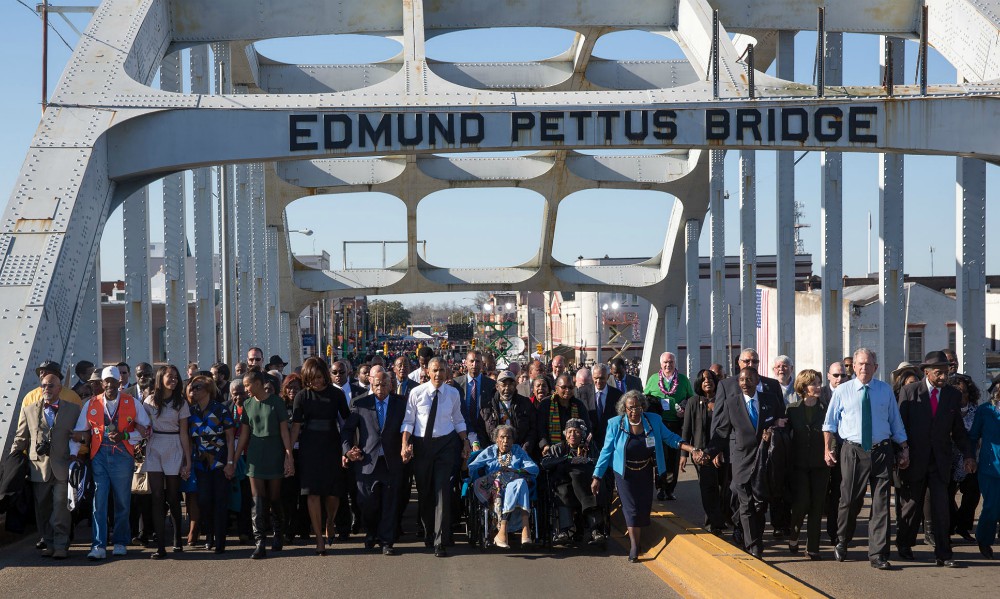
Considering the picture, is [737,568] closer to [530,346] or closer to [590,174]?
[590,174]

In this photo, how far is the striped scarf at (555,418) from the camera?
10.7 metres

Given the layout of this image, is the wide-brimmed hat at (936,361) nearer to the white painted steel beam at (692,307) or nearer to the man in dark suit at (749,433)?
the man in dark suit at (749,433)

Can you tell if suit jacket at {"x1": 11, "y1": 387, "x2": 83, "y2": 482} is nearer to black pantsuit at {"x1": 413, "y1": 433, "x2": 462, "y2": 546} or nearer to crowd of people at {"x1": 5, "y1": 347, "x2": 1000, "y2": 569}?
crowd of people at {"x1": 5, "y1": 347, "x2": 1000, "y2": 569}

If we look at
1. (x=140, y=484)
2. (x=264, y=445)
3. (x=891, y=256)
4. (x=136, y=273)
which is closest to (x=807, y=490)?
(x=264, y=445)

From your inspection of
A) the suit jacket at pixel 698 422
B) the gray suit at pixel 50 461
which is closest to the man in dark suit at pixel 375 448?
the gray suit at pixel 50 461

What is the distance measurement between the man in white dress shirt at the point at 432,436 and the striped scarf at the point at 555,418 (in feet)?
2.99

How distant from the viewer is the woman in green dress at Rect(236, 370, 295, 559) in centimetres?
980

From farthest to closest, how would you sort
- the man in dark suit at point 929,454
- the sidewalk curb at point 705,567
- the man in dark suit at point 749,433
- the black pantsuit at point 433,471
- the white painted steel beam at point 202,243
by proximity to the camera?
1. the white painted steel beam at point 202,243
2. the black pantsuit at point 433,471
3. the man in dark suit at point 749,433
4. the man in dark suit at point 929,454
5. the sidewalk curb at point 705,567

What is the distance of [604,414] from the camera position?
39.6 ft

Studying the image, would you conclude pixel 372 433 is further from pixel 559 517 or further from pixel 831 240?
pixel 831 240

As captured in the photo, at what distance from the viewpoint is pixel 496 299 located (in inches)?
5915

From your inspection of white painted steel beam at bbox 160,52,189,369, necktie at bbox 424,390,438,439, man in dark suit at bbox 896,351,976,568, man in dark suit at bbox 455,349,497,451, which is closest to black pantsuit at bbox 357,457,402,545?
necktie at bbox 424,390,438,439

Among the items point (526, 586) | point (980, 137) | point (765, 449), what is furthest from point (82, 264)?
point (980, 137)

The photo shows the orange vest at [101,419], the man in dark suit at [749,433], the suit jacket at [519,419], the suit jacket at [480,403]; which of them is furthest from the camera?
the suit jacket at [480,403]
